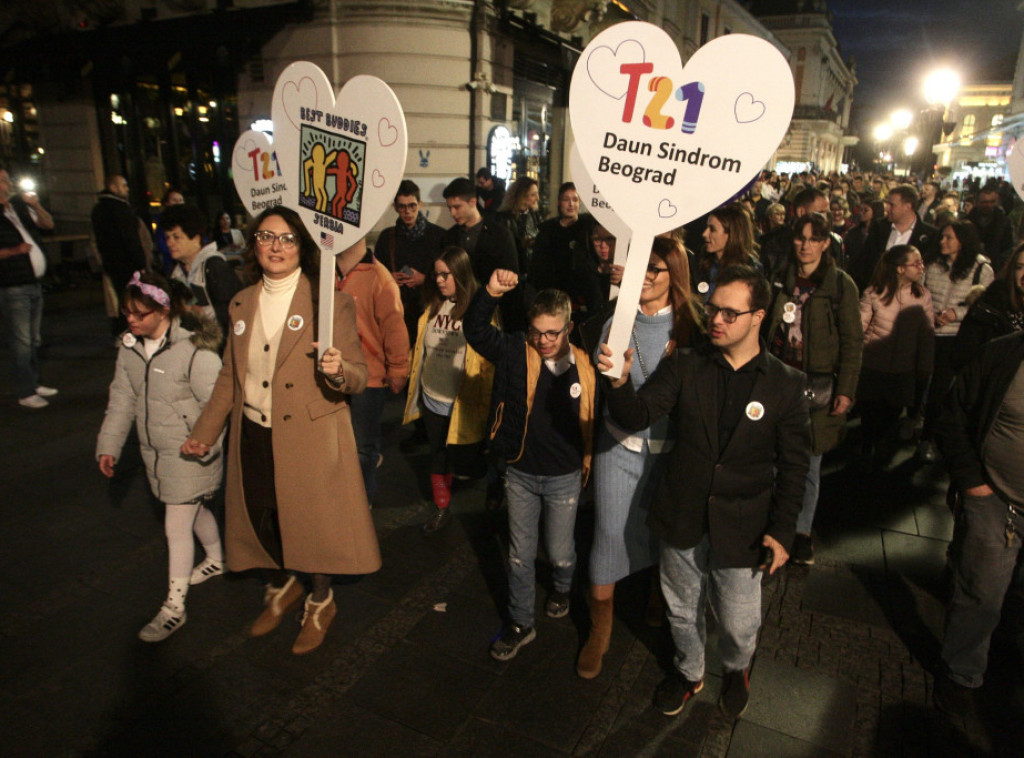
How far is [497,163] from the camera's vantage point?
13.3 meters

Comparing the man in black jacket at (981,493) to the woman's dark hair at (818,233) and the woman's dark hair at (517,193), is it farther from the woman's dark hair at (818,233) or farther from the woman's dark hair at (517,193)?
the woman's dark hair at (517,193)

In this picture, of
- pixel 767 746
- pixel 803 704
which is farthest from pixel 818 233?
pixel 767 746

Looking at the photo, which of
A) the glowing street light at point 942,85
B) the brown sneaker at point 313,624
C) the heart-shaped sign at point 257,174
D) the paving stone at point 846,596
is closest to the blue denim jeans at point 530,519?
the brown sneaker at point 313,624

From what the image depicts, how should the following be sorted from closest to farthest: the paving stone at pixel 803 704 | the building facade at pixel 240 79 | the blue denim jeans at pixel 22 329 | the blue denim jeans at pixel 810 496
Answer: the paving stone at pixel 803 704
the blue denim jeans at pixel 810 496
the blue denim jeans at pixel 22 329
the building facade at pixel 240 79

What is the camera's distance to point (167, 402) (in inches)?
131

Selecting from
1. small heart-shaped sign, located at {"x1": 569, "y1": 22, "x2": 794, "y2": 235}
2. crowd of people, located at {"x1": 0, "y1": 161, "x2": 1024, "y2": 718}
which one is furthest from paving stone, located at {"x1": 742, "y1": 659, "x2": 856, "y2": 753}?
small heart-shaped sign, located at {"x1": 569, "y1": 22, "x2": 794, "y2": 235}

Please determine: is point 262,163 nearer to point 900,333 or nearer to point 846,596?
point 846,596

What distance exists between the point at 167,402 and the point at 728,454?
8.64 ft

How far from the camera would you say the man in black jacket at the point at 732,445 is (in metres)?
2.51

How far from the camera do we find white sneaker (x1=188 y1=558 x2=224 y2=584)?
3879 mm

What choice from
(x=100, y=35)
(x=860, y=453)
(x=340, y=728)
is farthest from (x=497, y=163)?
(x=340, y=728)

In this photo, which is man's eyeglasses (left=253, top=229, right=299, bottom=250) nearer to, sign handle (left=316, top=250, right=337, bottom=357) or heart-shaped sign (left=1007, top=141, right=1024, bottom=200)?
sign handle (left=316, top=250, right=337, bottom=357)

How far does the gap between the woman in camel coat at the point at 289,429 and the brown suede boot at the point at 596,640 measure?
1092mm

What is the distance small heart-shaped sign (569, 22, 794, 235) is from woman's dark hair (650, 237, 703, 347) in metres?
0.63
